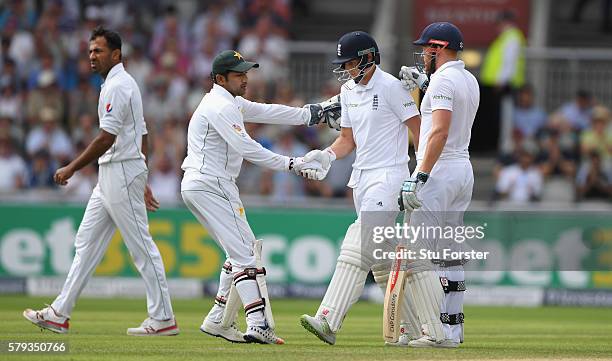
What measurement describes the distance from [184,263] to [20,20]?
5.75 m

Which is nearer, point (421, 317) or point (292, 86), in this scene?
point (421, 317)

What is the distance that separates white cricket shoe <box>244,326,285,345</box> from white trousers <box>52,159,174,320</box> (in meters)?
0.99

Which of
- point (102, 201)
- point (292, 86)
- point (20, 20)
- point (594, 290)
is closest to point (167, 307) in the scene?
point (102, 201)

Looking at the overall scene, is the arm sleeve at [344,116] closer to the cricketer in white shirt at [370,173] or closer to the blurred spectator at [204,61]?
the cricketer in white shirt at [370,173]

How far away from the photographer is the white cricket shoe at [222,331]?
395 inches

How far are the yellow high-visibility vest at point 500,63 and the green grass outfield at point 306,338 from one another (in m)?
4.63

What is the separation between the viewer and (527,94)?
62.2 ft

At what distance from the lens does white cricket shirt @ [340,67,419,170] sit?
32.1 ft

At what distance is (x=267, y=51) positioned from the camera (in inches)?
770

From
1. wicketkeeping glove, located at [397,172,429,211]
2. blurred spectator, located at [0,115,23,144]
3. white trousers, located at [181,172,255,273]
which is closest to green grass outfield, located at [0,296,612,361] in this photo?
white trousers, located at [181,172,255,273]

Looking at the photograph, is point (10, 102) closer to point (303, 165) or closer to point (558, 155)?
point (558, 155)

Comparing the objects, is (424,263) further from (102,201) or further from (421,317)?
(102,201)

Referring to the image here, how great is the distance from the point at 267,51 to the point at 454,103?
10134 millimetres

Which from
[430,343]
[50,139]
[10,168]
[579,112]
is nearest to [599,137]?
[579,112]
